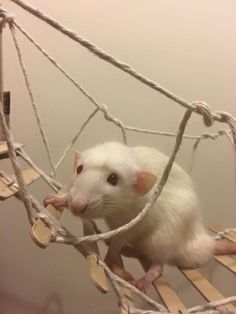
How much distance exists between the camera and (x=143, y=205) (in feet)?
2.71

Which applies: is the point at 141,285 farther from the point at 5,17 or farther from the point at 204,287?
the point at 5,17

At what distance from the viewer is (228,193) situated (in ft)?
4.12

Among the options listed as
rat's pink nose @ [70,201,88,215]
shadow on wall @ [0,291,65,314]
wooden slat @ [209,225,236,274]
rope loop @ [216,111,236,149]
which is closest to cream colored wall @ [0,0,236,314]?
shadow on wall @ [0,291,65,314]

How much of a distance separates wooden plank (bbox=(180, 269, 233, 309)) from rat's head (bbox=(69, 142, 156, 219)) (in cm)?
18

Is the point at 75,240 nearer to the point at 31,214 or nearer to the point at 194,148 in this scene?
the point at 31,214

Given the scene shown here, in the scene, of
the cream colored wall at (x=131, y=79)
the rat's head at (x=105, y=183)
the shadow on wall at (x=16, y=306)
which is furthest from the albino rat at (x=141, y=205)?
the shadow on wall at (x=16, y=306)

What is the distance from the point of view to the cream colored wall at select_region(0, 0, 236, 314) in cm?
117

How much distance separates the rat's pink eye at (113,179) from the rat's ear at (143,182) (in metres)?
0.03

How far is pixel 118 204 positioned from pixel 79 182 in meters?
0.09

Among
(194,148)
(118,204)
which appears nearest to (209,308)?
(118,204)

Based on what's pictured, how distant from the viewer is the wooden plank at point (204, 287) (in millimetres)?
762

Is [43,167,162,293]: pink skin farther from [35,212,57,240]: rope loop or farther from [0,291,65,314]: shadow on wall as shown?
[0,291,65,314]: shadow on wall

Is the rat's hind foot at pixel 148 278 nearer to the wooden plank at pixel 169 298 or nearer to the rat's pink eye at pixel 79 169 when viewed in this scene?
the wooden plank at pixel 169 298

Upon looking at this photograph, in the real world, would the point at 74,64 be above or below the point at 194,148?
above
